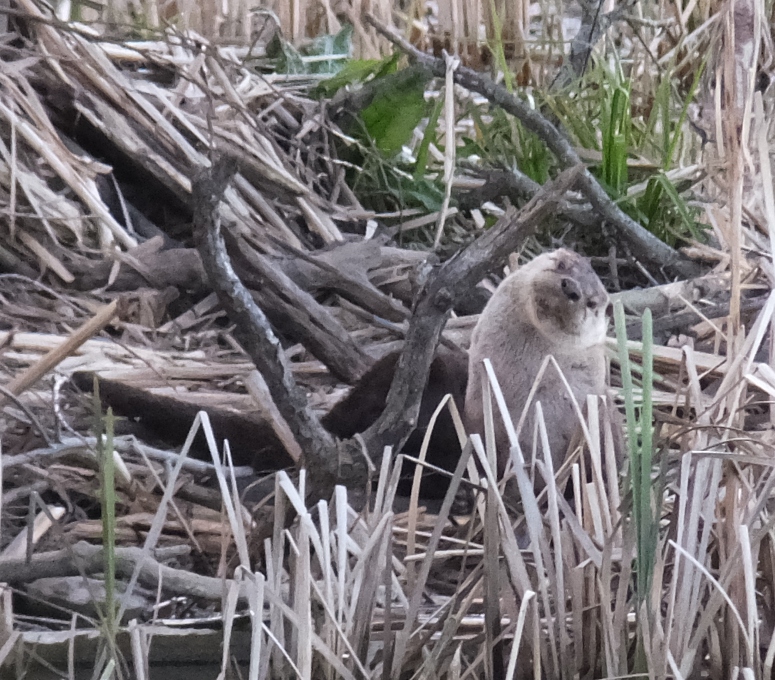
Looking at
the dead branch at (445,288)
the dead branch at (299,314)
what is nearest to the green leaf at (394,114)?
the dead branch at (299,314)

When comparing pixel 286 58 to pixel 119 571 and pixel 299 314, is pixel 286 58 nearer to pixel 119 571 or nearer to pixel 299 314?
pixel 299 314

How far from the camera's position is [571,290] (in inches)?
47.8

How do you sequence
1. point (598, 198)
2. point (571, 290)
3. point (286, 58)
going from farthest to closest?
point (286, 58) < point (598, 198) < point (571, 290)

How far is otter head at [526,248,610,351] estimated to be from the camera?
1215 millimetres

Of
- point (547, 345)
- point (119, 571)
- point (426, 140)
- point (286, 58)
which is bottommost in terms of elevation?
point (119, 571)

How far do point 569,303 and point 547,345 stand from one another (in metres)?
0.06

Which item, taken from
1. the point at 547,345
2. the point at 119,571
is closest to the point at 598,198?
the point at 547,345

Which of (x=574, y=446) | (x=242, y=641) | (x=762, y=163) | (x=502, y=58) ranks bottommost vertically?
(x=242, y=641)

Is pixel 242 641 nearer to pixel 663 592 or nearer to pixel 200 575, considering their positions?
pixel 200 575

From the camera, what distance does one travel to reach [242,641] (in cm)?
87

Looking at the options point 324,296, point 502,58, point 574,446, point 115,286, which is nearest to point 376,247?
point 324,296

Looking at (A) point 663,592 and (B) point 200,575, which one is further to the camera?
(B) point 200,575

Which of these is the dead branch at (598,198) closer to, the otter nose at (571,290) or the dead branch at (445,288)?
the otter nose at (571,290)

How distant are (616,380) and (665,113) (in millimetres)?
728
